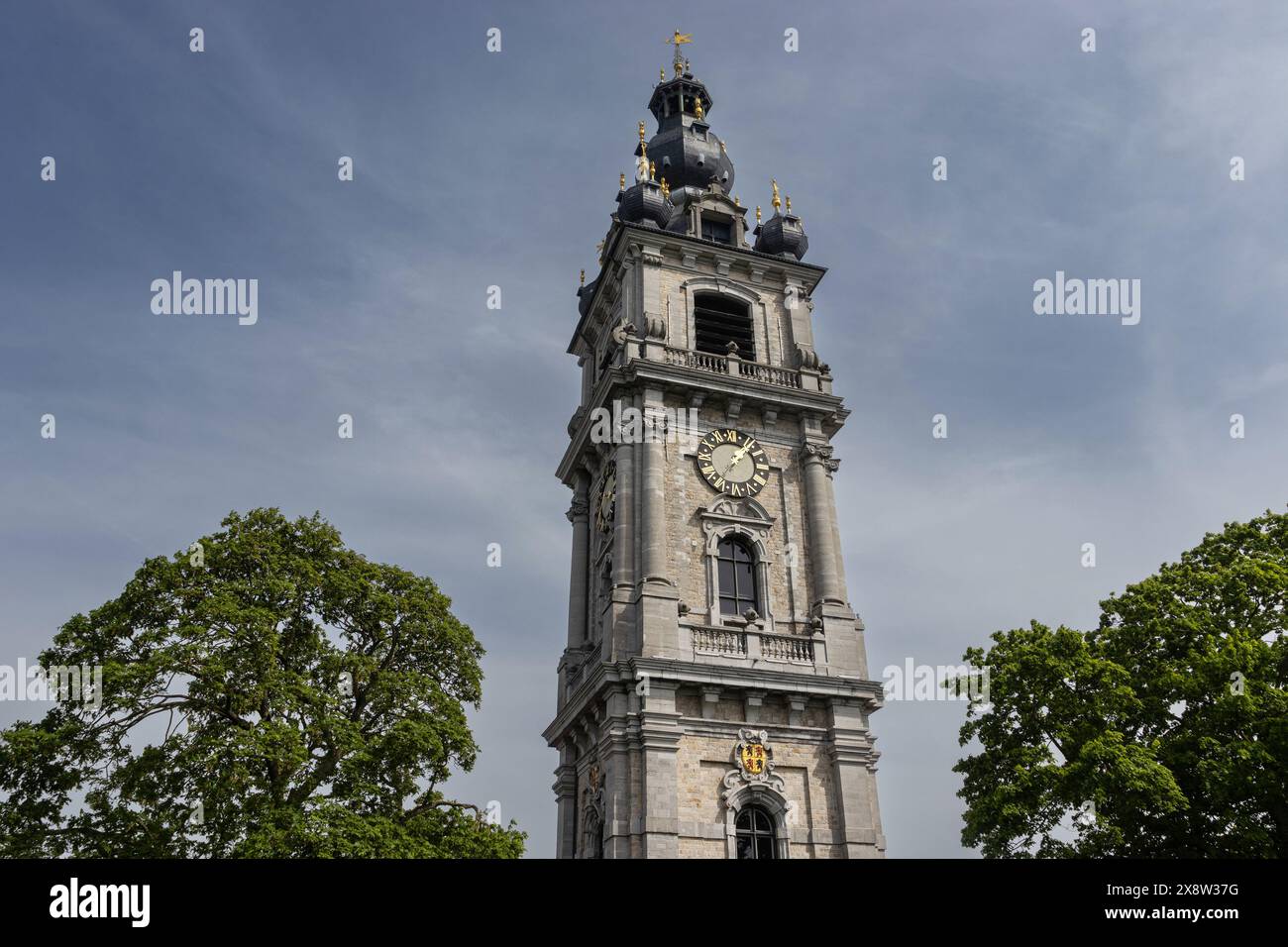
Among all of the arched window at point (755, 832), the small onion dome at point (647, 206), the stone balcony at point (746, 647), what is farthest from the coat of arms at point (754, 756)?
the small onion dome at point (647, 206)

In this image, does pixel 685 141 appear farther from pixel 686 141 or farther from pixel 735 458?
pixel 735 458

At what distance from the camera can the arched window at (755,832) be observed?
27.2 metres

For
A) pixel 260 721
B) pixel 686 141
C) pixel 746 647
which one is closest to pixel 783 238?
pixel 686 141

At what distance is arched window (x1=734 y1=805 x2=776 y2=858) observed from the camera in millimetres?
27188

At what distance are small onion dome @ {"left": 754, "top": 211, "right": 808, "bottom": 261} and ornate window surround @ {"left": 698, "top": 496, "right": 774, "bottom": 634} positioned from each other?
12322 millimetres

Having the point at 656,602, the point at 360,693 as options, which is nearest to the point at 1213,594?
the point at 656,602

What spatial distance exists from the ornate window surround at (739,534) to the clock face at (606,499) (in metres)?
3.46

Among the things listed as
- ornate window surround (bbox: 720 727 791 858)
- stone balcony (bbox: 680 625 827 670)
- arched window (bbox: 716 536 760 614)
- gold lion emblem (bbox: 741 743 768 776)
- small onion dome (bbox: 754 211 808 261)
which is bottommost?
ornate window surround (bbox: 720 727 791 858)

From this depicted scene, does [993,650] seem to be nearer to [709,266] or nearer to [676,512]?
[676,512]

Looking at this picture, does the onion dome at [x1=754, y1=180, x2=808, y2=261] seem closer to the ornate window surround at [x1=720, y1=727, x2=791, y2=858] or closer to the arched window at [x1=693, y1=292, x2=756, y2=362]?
the arched window at [x1=693, y1=292, x2=756, y2=362]

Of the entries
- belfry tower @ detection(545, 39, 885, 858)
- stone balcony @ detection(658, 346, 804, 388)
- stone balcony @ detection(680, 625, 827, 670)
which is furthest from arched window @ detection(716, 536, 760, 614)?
stone balcony @ detection(658, 346, 804, 388)

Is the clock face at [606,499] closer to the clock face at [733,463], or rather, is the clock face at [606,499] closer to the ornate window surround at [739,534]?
the clock face at [733,463]

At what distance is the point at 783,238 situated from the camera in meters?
40.8

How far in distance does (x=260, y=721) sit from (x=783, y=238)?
27.1 meters
